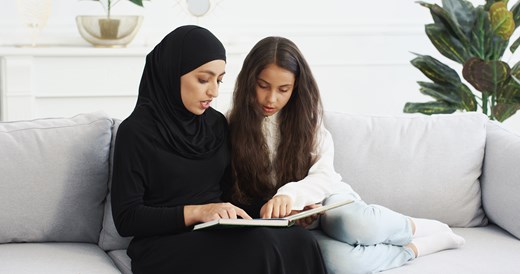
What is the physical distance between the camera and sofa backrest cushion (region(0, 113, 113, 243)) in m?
2.50

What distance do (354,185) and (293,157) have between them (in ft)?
0.84

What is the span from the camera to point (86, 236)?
2.58 meters

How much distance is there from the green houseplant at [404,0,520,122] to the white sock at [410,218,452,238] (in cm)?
133

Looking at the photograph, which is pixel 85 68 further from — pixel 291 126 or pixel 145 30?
pixel 291 126

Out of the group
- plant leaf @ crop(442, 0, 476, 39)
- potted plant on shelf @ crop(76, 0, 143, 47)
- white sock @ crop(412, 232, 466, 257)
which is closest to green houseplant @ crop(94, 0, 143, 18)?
potted plant on shelf @ crop(76, 0, 143, 47)

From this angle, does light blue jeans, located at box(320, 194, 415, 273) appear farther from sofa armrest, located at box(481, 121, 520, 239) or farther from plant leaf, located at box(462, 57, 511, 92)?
plant leaf, located at box(462, 57, 511, 92)

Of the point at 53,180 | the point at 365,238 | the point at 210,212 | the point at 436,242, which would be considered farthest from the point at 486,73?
the point at 53,180

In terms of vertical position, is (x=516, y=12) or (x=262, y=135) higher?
(x=516, y=12)

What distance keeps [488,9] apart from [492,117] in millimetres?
501

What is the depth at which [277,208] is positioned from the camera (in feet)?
7.71

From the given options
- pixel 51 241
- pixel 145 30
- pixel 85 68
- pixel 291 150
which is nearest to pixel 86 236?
pixel 51 241

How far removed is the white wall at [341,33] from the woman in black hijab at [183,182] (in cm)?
187

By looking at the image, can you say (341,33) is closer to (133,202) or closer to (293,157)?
(293,157)

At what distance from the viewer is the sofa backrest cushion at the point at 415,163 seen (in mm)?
2785
